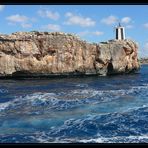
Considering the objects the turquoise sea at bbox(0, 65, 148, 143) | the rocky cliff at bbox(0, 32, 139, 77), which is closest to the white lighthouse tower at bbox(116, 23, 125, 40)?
the rocky cliff at bbox(0, 32, 139, 77)

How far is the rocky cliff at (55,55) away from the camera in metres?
50.0

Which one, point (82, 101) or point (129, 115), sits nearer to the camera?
point (129, 115)

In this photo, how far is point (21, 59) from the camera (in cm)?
5041

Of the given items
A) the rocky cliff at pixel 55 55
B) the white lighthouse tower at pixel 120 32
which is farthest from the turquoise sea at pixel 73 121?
the white lighthouse tower at pixel 120 32

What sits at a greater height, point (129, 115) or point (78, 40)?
point (78, 40)

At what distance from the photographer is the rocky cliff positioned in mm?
50031

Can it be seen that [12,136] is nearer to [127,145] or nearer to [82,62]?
[127,145]

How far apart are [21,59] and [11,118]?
114ft

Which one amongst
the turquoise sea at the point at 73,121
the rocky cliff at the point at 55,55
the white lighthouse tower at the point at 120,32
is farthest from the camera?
the white lighthouse tower at the point at 120,32

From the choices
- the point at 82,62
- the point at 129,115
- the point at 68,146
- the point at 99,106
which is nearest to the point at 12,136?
the point at 129,115

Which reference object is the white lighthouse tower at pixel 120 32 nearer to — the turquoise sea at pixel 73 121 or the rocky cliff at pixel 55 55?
the rocky cliff at pixel 55 55

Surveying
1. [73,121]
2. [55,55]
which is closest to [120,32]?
[55,55]

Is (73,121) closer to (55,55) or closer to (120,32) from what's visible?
(55,55)

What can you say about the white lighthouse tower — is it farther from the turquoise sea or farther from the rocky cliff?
the turquoise sea
